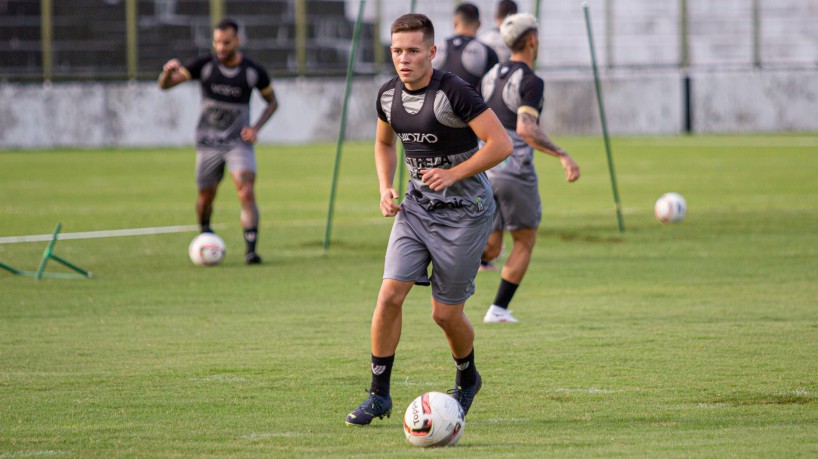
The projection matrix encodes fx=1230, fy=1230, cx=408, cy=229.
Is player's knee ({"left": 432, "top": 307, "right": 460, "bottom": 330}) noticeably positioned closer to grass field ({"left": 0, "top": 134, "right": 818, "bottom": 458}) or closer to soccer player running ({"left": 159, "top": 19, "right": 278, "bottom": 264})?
grass field ({"left": 0, "top": 134, "right": 818, "bottom": 458})

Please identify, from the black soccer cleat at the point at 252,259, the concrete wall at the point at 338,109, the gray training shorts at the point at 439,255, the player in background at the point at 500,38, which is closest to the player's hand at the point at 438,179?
the gray training shorts at the point at 439,255

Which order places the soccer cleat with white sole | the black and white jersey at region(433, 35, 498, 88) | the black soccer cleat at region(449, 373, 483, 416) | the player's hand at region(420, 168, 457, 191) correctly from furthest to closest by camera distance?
1. the black and white jersey at region(433, 35, 498, 88)
2. the soccer cleat with white sole
3. the black soccer cleat at region(449, 373, 483, 416)
4. the player's hand at region(420, 168, 457, 191)

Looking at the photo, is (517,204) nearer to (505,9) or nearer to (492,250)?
(492,250)

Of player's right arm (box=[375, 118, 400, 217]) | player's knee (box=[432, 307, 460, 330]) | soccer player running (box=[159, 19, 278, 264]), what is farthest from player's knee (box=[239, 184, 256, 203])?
player's knee (box=[432, 307, 460, 330])

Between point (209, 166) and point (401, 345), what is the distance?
555cm

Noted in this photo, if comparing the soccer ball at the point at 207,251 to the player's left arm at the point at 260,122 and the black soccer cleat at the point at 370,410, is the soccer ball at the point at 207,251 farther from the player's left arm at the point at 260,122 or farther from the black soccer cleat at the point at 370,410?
the black soccer cleat at the point at 370,410

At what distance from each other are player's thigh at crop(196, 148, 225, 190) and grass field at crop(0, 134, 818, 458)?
2.85 ft

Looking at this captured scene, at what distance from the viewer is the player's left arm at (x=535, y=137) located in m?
9.14

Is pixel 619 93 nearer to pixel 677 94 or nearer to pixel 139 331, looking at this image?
pixel 677 94

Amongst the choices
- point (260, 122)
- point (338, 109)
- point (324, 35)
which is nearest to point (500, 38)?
point (260, 122)

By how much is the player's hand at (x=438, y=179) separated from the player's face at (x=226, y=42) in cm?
719

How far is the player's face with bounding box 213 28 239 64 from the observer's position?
41.8 ft

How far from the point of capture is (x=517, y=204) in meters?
9.40

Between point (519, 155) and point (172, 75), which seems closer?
point (519, 155)
